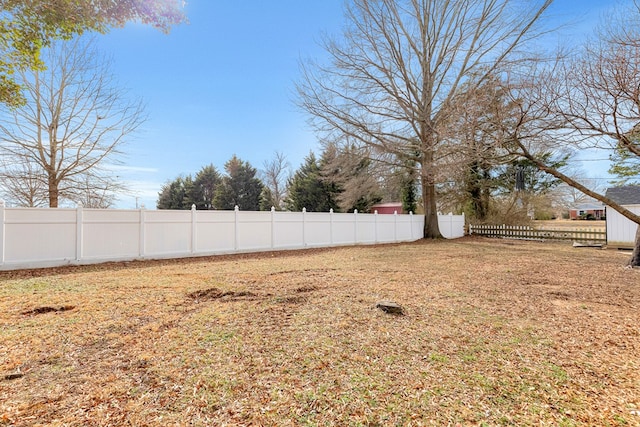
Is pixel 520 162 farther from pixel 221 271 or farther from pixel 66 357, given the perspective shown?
pixel 66 357

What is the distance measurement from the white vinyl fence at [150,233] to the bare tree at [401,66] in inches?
184

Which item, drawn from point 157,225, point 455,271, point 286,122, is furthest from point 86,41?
point 455,271

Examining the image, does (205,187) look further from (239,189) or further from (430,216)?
(430,216)

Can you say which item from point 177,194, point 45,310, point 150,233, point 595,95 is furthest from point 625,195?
point 177,194

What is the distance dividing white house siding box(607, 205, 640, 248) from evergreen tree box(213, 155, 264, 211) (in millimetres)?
23085

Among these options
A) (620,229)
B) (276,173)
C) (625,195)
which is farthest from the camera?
(276,173)

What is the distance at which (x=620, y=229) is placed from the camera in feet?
34.9

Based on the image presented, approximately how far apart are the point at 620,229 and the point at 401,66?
1028 cm

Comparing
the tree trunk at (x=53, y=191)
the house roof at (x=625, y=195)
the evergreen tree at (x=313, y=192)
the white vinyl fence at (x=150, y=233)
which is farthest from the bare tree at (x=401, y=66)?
the tree trunk at (x=53, y=191)

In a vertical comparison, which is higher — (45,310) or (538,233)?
(538,233)

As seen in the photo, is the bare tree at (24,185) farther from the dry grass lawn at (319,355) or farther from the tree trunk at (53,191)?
the dry grass lawn at (319,355)

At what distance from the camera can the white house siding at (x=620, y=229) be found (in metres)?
10.4

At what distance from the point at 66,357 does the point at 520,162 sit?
19.2 m

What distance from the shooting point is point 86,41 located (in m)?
9.71
